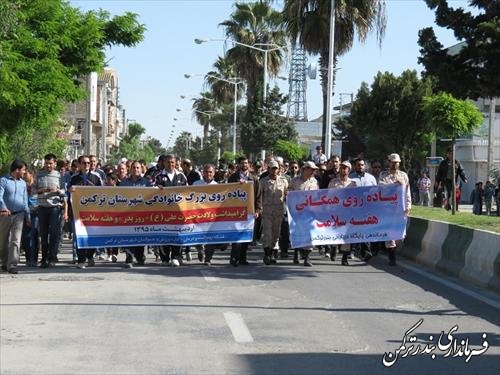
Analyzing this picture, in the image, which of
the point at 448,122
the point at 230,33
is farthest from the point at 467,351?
the point at 230,33

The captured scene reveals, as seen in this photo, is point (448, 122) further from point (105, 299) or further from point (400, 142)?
point (400, 142)

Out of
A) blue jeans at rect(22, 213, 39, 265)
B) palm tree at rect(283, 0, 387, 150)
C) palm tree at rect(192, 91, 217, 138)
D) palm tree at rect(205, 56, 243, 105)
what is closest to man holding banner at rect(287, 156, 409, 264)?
blue jeans at rect(22, 213, 39, 265)

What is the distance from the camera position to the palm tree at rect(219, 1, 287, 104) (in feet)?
169

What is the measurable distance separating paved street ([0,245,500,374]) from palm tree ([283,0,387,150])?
64.5 ft

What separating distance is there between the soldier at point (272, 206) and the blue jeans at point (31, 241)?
4.01 meters

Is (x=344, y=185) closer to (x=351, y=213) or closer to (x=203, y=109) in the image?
(x=351, y=213)

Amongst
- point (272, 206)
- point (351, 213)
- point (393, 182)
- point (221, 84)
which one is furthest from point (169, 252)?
point (221, 84)

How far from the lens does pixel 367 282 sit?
12.4m

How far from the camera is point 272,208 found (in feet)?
47.9

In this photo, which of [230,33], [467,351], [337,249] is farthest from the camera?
[230,33]

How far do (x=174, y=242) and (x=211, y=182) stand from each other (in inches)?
56.2

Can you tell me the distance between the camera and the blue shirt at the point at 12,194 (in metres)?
12.9

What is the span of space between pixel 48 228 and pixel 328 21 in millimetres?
20221

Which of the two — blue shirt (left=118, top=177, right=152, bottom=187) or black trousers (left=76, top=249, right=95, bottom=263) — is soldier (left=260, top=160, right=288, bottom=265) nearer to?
blue shirt (left=118, top=177, right=152, bottom=187)
